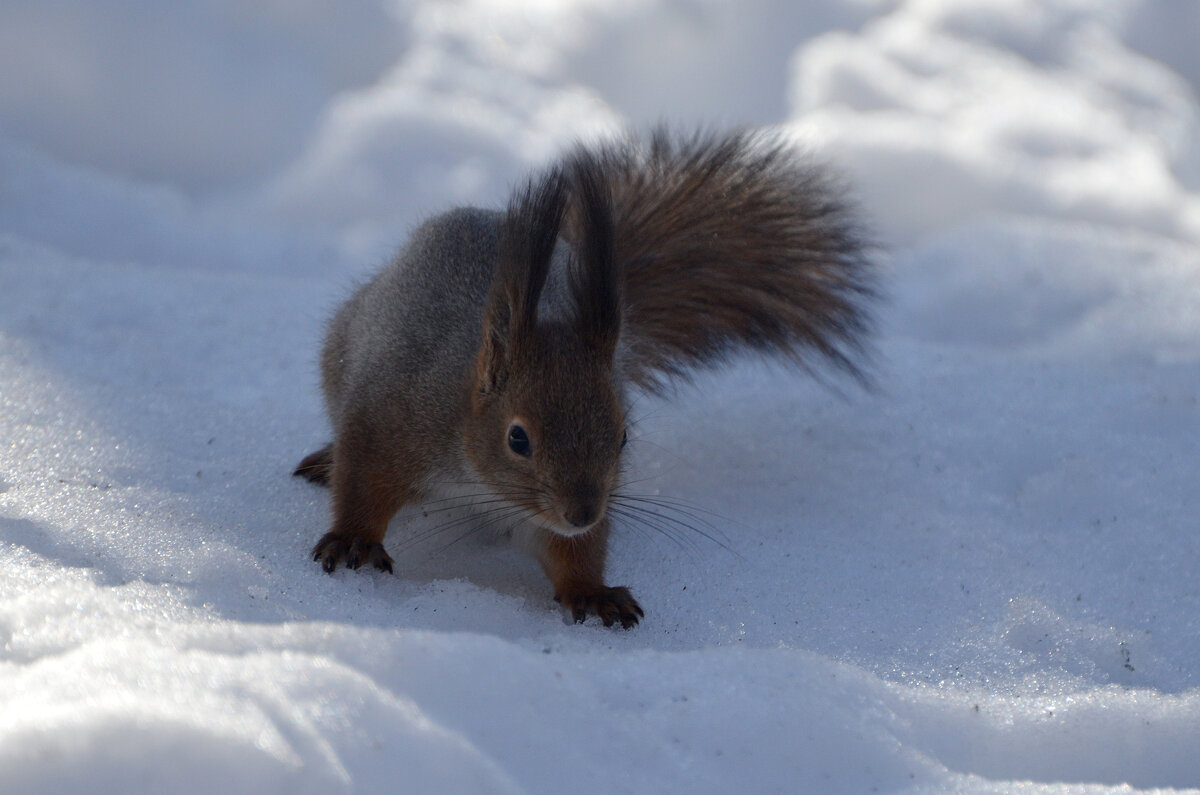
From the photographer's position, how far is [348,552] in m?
2.15

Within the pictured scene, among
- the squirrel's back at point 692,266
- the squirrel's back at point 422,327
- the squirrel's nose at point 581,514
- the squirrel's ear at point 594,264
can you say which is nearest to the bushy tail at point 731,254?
the squirrel's back at point 692,266

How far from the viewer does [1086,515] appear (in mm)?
2547

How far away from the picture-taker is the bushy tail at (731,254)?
8.90ft

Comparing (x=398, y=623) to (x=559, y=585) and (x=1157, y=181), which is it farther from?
(x=1157, y=181)

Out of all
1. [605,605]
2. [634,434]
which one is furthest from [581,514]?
[634,434]

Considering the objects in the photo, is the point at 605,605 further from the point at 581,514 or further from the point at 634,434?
the point at 634,434

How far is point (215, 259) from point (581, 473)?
7.47 ft

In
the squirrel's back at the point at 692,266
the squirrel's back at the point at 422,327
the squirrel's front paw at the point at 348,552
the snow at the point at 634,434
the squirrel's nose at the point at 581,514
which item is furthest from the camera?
the squirrel's back at the point at 692,266

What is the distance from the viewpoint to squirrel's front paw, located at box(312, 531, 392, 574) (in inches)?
83.1

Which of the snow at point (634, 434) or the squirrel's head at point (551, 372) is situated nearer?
the snow at point (634, 434)

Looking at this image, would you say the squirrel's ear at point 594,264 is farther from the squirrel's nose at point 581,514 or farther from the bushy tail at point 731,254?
the bushy tail at point 731,254

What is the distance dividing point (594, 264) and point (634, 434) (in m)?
0.88

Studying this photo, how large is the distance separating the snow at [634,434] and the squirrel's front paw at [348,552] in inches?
1.9

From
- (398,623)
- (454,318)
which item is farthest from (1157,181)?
(398,623)
